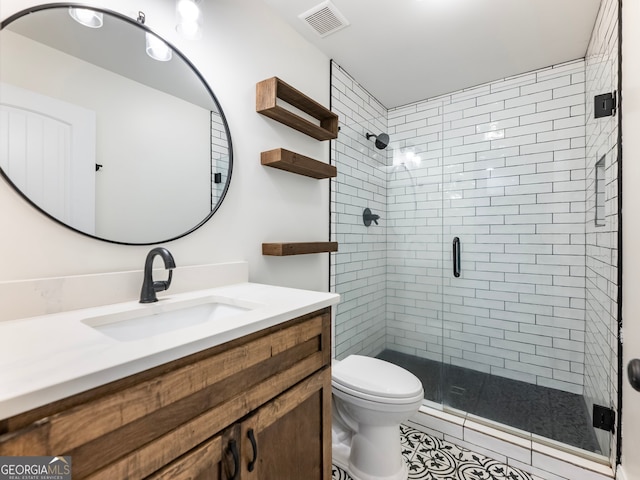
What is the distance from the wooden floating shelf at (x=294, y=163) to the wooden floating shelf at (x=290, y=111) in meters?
0.22

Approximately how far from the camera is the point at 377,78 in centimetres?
242

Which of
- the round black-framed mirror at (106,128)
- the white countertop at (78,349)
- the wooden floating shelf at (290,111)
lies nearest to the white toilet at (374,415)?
the white countertop at (78,349)

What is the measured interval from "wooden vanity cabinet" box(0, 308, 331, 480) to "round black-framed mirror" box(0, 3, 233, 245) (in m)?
0.66

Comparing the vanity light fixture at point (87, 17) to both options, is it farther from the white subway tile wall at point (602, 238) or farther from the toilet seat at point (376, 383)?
the white subway tile wall at point (602, 238)

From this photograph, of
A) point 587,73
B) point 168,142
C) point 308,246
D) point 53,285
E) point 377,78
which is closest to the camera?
point 53,285

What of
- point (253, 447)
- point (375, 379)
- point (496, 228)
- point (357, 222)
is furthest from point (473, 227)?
point (253, 447)

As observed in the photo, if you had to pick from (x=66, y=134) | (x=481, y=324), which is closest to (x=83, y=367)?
(x=66, y=134)

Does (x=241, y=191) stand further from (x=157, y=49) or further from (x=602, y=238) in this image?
(x=602, y=238)

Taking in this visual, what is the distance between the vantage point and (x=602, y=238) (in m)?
1.69

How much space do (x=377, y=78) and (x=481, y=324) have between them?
2.17 m

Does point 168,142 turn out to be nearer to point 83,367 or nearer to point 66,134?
point 66,134

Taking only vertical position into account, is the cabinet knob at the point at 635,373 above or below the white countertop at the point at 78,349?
below

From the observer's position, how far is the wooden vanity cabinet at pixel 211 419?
0.52 meters

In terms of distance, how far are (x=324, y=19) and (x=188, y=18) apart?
85 centimetres
